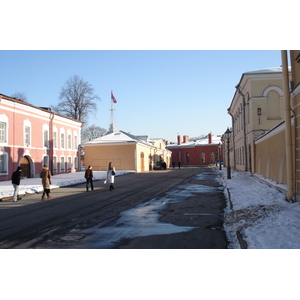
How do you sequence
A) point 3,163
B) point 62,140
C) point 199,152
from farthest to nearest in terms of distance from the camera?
point 199,152 < point 62,140 < point 3,163

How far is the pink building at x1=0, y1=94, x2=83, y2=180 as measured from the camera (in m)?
28.7

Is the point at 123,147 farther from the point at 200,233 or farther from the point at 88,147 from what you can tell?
the point at 200,233

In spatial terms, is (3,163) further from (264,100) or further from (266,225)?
(266,225)

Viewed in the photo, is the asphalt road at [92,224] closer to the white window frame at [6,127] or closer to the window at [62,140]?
the white window frame at [6,127]

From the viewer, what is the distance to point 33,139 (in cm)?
3344

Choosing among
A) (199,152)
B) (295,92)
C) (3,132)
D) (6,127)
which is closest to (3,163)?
(3,132)

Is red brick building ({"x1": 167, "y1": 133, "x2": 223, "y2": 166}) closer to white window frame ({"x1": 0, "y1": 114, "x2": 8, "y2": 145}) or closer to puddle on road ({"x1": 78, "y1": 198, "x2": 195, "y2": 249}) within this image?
white window frame ({"x1": 0, "y1": 114, "x2": 8, "y2": 145})

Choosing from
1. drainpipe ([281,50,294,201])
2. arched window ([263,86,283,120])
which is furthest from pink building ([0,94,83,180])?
drainpipe ([281,50,294,201])

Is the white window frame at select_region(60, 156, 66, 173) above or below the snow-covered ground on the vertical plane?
above

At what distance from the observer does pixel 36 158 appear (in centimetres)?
3403

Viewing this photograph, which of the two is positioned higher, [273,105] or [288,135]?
[273,105]

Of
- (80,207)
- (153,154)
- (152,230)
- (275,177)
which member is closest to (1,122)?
(80,207)

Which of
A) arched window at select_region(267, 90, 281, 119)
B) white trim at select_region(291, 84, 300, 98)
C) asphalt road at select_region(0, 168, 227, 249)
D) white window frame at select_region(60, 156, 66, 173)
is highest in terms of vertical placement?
arched window at select_region(267, 90, 281, 119)

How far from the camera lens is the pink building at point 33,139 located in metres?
28.7
